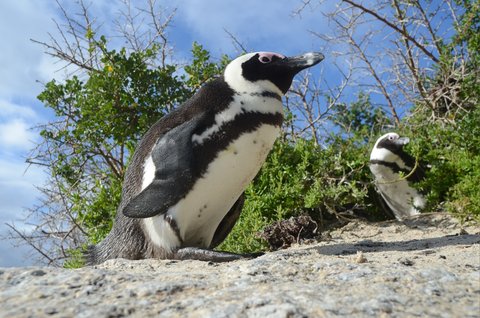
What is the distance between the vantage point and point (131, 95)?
448cm

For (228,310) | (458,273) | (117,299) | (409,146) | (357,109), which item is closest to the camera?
(228,310)

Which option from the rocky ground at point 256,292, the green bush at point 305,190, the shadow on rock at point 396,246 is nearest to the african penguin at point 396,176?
the green bush at point 305,190

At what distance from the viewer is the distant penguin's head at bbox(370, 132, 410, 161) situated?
4.10 meters

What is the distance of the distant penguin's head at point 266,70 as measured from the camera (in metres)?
2.27

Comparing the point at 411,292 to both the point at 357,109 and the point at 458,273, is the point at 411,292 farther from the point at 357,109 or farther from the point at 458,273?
the point at 357,109

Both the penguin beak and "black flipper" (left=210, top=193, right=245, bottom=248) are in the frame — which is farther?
"black flipper" (left=210, top=193, right=245, bottom=248)

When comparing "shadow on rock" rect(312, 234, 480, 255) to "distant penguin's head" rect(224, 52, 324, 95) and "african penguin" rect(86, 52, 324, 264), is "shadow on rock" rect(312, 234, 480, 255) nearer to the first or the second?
"african penguin" rect(86, 52, 324, 264)

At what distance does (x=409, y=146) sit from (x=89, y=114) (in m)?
2.87

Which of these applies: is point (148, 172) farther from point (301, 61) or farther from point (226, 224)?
point (301, 61)

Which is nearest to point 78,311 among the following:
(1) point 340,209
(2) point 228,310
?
(2) point 228,310

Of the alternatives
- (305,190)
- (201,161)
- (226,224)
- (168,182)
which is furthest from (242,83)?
(305,190)

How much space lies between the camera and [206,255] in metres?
1.99

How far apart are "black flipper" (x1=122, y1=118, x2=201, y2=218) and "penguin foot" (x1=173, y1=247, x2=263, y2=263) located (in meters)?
0.19

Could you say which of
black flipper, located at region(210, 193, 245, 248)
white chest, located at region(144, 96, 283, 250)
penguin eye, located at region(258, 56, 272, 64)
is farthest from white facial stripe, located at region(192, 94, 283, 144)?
black flipper, located at region(210, 193, 245, 248)
